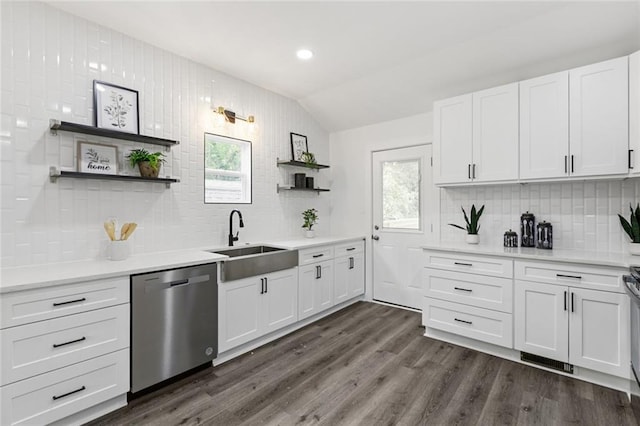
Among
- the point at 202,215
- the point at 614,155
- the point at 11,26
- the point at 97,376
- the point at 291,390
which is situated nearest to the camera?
the point at 97,376

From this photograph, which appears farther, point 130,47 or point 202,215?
point 202,215

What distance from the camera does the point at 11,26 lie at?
2.05m

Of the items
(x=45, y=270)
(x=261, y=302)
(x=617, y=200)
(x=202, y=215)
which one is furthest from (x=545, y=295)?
(x=45, y=270)

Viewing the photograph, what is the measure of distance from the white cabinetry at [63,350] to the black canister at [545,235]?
137 inches

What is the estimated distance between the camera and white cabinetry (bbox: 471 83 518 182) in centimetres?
281

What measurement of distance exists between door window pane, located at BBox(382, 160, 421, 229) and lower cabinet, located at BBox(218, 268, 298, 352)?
1.64 metres

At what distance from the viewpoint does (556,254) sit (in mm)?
2523

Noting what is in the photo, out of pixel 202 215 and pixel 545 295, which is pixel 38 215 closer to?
pixel 202 215

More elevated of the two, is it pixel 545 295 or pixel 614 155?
pixel 614 155

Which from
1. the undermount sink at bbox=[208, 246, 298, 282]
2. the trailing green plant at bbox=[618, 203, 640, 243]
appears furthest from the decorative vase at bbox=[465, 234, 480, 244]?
the undermount sink at bbox=[208, 246, 298, 282]

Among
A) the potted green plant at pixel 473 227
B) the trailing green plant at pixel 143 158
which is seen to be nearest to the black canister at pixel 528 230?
the potted green plant at pixel 473 227

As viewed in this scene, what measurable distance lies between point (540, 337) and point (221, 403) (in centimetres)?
251

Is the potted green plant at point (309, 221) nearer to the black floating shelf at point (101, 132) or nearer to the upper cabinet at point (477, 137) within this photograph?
the upper cabinet at point (477, 137)

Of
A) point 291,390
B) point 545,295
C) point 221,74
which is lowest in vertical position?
point 291,390
